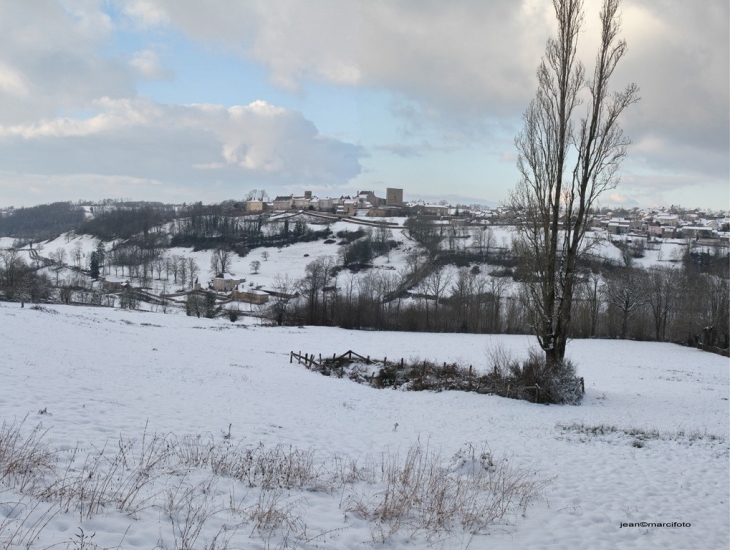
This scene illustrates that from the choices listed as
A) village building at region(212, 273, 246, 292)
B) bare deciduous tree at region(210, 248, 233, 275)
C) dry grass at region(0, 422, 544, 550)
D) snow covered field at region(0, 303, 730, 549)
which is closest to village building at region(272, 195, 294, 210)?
bare deciduous tree at region(210, 248, 233, 275)

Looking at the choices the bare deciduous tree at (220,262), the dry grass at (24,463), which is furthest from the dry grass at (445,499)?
the bare deciduous tree at (220,262)

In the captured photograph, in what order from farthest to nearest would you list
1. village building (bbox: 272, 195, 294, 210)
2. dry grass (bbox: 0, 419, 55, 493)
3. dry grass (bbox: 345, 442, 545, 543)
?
village building (bbox: 272, 195, 294, 210) < dry grass (bbox: 345, 442, 545, 543) < dry grass (bbox: 0, 419, 55, 493)

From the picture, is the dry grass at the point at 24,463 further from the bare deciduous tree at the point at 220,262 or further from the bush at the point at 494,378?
the bare deciduous tree at the point at 220,262

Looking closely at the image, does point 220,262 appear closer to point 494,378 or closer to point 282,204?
point 282,204

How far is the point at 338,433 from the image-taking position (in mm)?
12797

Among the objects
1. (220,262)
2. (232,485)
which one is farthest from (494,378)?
(220,262)

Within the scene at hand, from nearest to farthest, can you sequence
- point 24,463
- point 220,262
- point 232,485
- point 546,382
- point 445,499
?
point 24,463 → point 232,485 → point 445,499 → point 546,382 → point 220,262

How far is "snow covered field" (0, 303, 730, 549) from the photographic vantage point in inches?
221

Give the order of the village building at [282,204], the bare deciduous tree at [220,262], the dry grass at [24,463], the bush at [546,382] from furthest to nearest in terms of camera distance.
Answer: the village building at [282,204]
the bare deciduous tree at [220,262]
the bush at [546,382]
the dry grass at [24,463]

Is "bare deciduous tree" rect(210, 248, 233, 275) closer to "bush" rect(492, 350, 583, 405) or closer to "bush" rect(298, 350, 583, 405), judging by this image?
"bush" rect(298, 350, 583, 405)

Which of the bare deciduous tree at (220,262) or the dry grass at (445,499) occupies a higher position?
the bare deciduous tree at (220,262)

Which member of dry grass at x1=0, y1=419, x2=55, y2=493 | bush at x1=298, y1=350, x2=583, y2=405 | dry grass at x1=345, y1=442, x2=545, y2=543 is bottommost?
bush at x1=298, y1=350, x2=583, y2=405

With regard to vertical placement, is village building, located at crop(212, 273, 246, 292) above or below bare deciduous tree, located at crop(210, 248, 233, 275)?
below

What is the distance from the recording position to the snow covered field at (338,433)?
562 centimetres
